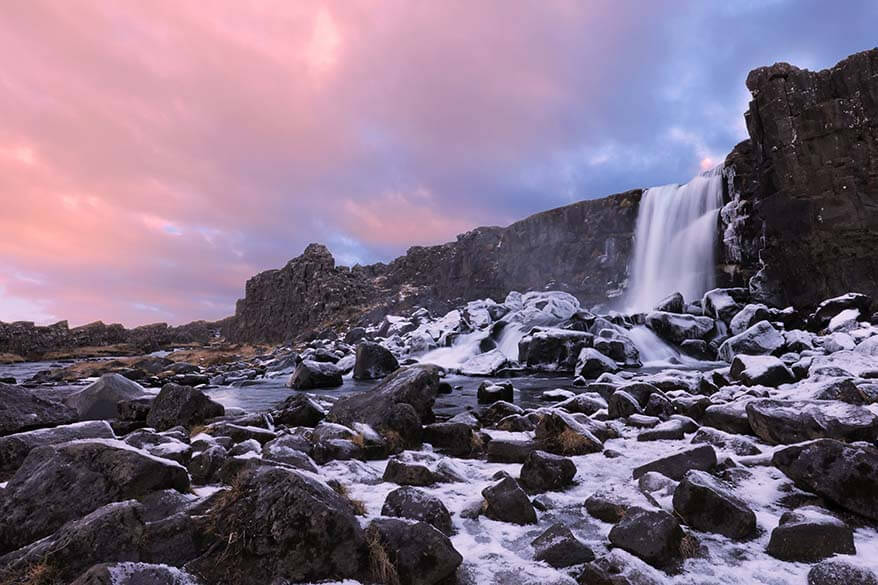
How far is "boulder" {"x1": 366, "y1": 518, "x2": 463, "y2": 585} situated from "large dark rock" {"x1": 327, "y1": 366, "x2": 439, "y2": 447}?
4793mm

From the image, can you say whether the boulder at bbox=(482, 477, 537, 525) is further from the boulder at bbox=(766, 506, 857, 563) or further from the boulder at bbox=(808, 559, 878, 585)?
the boulder at bbox=(808, 559, 878, 585)

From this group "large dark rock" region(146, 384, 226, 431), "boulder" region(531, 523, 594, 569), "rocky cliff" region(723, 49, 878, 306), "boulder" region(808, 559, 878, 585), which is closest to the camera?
"boulder" region(808, 559, 878, 585)

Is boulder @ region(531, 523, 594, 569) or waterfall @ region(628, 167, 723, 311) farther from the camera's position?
waterfall @ region(628, 167, 723, 311)

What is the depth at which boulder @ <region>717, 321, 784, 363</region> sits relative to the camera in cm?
2083

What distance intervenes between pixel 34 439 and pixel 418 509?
6965mm

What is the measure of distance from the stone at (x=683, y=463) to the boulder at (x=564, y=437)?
1.56 m

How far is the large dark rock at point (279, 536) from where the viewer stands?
3.78 m

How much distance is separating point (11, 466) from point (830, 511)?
37.7ft

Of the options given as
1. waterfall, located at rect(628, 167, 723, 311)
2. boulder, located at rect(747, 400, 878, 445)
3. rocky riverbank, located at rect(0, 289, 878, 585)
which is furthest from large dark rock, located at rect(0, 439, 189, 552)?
waterfall, located at rect(628, 167, 723, 311)

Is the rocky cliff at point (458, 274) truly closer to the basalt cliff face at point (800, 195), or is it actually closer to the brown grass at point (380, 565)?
the basalt cliff face at point (800, 195)

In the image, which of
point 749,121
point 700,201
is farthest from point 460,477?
point 700,201

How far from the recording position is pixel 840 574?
382 centimetres

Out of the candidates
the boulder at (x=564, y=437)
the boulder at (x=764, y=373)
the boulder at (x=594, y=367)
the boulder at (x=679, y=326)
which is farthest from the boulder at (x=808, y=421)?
the boulder at (x=679, y=326)

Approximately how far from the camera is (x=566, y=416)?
9.48 m
